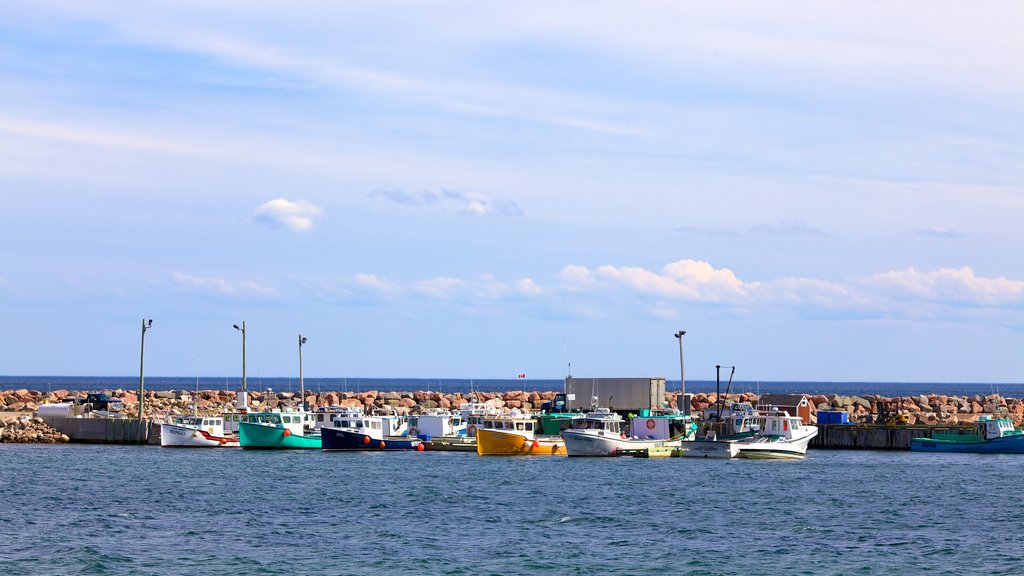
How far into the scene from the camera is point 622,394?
4291 inches

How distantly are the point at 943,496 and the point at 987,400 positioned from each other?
85745mm

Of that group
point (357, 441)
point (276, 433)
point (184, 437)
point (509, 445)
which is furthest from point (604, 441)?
point (184, 437)

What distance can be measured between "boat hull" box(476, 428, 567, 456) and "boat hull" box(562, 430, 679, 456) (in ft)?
7.09

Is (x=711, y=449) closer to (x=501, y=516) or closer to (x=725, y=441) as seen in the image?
(x=725, y=441)

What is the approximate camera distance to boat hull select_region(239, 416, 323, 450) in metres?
89.6

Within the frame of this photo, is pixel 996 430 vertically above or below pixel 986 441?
above

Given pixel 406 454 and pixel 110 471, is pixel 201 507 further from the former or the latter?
pixel 406 454

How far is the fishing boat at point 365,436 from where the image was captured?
8956 cm

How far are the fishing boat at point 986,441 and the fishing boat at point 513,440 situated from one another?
27.1 m

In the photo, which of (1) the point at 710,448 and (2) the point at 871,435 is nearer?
(1) the point at 710,448

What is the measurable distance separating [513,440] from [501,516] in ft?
104

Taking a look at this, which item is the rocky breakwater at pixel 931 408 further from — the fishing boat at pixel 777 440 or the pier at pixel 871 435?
the fishing boat at pixel 777 440

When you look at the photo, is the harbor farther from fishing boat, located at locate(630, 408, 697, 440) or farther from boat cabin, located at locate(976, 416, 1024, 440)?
fishing boat, located at locate(630, 408, 697, 440)

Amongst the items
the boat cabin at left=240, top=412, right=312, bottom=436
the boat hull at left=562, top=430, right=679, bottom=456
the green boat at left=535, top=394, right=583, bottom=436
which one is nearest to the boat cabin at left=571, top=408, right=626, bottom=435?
the boat hull at left=562, top=430, right=679, bottom=456
